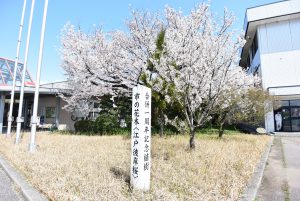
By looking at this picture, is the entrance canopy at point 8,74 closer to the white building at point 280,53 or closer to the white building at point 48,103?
the white building at point 48,103

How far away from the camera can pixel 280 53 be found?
71.7 ft

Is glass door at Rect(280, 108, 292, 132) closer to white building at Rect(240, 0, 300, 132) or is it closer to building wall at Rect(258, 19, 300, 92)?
white building at Rect(240, 0, 300, 132)

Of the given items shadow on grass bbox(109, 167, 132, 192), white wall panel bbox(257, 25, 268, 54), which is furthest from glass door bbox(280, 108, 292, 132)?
shadow on grass bbox(109, 167, 132, 192)

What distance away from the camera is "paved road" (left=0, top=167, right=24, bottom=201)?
4598mm

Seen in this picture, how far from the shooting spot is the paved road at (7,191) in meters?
4.60

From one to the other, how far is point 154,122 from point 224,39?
956 centimetres

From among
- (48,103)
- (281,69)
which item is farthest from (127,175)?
(281,69)

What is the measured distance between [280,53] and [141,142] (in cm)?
2102

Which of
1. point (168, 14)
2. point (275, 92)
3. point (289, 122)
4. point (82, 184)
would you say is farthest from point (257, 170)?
point (289, 122)

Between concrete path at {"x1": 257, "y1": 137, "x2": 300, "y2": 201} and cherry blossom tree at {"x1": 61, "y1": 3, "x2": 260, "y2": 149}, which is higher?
cherry blossom tree at {"x1": 61, "y1": 3, "x2": 260, "y2": 149}

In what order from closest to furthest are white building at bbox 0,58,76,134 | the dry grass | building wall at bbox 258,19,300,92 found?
the dry grass
white building at bbox 0,58,76,134
building wall at bbox 258,19,300,92

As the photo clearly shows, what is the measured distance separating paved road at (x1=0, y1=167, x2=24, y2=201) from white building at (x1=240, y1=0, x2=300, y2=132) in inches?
758

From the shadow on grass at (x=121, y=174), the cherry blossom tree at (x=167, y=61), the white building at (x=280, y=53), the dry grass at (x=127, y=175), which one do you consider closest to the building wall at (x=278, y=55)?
the white building at (x=280, y=53)

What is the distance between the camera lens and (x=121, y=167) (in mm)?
6406
